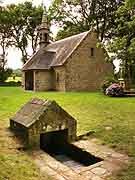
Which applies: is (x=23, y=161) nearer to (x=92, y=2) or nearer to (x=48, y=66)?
(x=48, y=66)

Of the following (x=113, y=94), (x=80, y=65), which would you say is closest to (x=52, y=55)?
(x=80, y=65)

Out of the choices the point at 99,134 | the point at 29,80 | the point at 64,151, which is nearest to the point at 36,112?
the point at 64,151

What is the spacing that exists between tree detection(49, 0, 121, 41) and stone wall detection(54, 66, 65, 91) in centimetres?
1372

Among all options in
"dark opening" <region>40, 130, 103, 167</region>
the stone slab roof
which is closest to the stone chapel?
the stone slab roof

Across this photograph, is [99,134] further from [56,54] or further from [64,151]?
[56,54]

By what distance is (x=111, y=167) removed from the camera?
6.62m

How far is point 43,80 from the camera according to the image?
3152 cm

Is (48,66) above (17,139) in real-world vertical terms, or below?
above

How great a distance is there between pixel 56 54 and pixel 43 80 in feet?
11.9

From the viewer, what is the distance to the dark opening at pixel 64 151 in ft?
25.9

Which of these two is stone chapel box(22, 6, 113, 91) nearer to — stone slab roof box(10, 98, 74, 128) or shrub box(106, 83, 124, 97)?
shrub box(106, 83, 124, 97)

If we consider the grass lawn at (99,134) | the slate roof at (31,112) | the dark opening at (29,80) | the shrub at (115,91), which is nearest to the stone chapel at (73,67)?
the dark opening at (29,80)

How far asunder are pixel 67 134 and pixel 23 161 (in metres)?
2.34

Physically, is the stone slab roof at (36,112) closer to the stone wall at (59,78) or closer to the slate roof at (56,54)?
the slate roof at (56,54)
